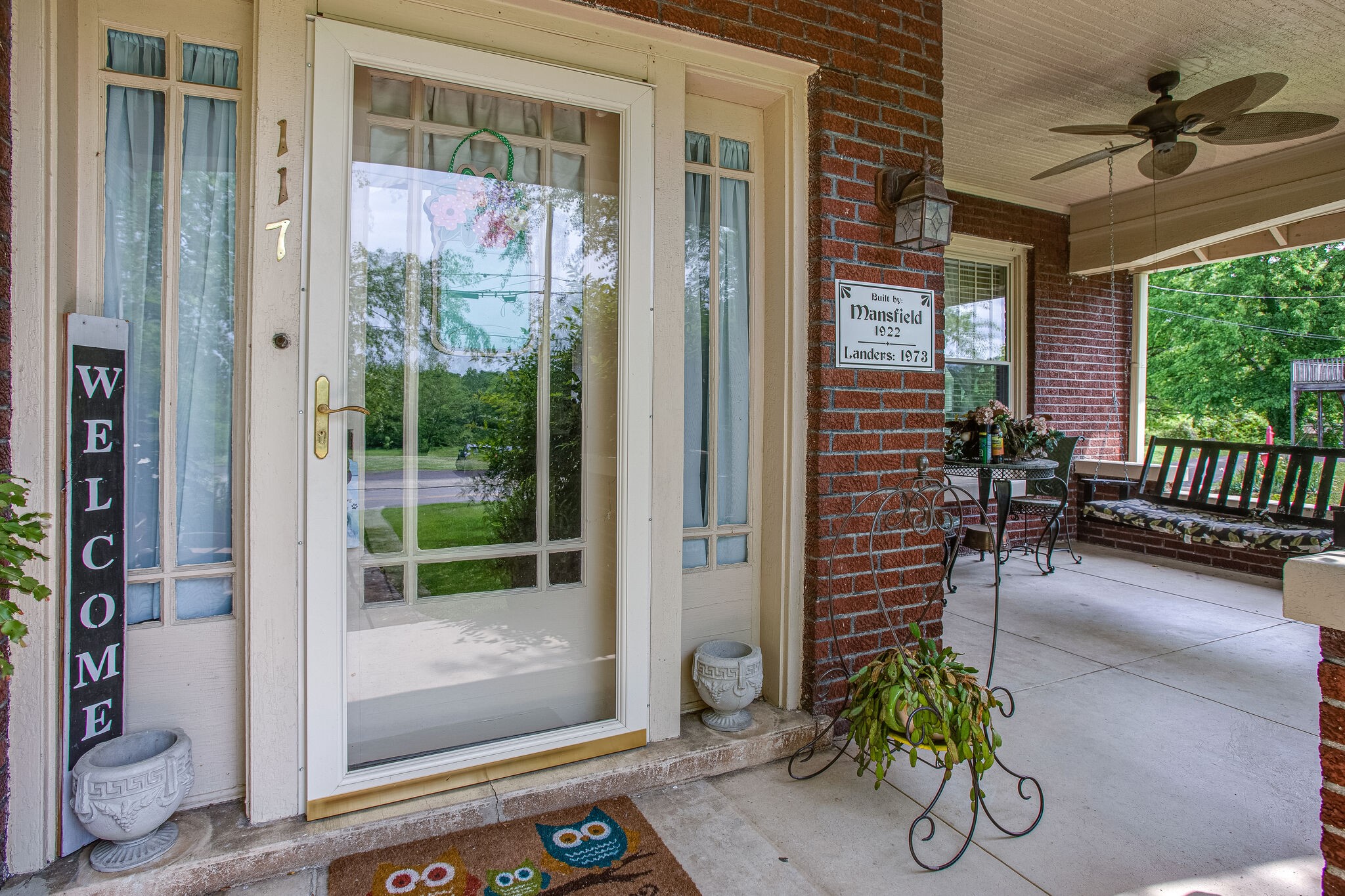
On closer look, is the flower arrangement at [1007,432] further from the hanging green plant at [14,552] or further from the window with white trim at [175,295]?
the hanging green plant at [14,552]

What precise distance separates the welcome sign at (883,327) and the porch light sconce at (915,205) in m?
0.20

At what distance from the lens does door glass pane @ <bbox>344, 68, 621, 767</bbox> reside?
2.01 metres

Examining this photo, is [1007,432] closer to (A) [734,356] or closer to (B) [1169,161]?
(B) [1169,161]

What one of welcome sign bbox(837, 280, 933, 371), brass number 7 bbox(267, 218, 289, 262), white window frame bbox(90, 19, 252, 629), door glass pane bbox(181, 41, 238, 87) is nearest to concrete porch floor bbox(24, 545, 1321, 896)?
white window frame bbox(90, 19, 252, 629)

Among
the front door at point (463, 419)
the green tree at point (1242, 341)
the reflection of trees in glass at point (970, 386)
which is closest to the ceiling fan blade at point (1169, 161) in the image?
the reflection of trees in glass at point (970, 386)

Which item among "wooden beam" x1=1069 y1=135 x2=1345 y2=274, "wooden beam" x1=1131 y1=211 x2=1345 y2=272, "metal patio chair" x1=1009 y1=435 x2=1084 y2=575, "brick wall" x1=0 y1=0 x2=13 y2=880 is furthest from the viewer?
"metal patio chair" x1=1009 y1=435 x2=1084 y2=575

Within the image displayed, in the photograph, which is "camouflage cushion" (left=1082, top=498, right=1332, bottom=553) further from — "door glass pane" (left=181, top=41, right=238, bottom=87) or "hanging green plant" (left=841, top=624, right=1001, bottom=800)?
"door glass pane" (left=181, top=41, right=238, bottom=87)

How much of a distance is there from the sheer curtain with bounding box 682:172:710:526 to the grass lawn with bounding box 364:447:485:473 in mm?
783

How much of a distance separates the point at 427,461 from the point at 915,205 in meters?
1.91

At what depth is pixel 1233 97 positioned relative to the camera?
311cm

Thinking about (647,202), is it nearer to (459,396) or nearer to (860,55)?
(459,396)

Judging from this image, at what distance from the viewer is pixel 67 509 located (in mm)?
1662

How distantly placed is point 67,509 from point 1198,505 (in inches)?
221

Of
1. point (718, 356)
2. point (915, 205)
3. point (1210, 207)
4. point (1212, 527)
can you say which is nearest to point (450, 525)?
point (718, 356)
